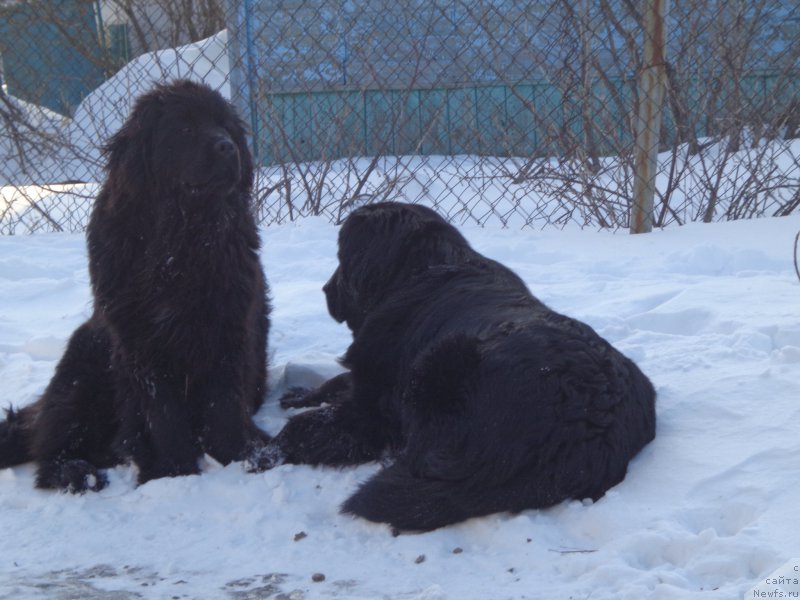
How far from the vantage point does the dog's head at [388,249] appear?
358 centimetres

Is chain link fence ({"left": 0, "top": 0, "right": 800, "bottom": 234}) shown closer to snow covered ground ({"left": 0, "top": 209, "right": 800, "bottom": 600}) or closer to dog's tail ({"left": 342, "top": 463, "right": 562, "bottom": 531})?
snow covered ground ({"left": 0, "top": 209, "right": 800, "bottom": 600})

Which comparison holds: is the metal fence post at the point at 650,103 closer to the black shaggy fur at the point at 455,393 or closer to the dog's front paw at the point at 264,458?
the black shaggy fur at the point at 455,393

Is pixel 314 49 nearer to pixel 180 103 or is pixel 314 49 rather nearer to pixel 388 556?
pixel 180 103

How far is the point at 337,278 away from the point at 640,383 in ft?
4.32

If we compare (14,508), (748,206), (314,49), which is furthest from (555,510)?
(314,49)

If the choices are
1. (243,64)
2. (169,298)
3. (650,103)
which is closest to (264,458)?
(169,298)

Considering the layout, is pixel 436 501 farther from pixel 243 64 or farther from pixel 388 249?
pixel 243 64

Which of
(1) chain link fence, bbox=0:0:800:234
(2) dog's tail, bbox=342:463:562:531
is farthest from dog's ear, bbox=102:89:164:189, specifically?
Answer: (1) chain link fence, bbox=0:0:800:234

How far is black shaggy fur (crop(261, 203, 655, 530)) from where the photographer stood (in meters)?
2.71

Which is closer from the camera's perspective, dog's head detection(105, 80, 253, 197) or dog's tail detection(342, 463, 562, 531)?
dog's tail detection(342, 463, 562, 531)

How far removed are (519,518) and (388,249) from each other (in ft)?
4.26

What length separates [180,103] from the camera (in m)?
3.37

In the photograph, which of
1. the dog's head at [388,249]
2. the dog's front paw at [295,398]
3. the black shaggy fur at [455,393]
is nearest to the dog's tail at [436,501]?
the black shaggy fur at [455,393]

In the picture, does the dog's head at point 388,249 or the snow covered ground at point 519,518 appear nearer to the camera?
the snow covered ground at point 519,518
